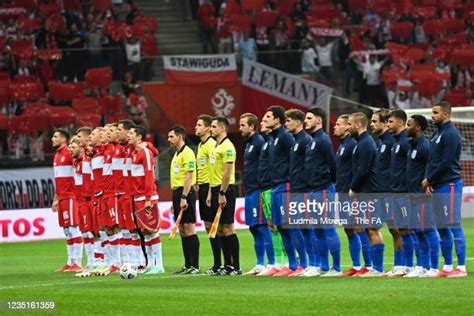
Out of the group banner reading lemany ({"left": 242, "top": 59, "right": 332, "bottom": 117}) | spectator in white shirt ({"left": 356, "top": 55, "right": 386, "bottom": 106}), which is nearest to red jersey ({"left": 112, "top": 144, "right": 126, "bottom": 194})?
banner reading lemany ({"left": 242, "top": 59, "right": 332, "bottom": 117})

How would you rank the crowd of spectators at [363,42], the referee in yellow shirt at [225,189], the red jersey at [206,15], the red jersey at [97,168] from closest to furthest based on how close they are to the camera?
the referee in yellow shirt at [225,189] < the red jersey at [97,168] < the crowd of spectators at [363,42] < the red jersey at [206,15]

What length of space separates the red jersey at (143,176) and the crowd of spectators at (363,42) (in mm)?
17796

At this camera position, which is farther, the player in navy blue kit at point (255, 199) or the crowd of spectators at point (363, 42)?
the crowd of spectators at point (363, 42)

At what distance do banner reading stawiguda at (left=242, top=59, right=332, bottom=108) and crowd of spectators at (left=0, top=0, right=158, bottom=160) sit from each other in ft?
9.68

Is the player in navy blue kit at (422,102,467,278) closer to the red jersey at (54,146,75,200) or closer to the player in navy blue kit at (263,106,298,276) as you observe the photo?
the player in navy blue kit at (263,106,298,276)

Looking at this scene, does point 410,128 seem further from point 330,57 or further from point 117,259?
point 330,57

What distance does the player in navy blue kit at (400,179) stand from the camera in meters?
18.6

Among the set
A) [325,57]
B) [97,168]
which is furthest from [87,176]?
[325,57]

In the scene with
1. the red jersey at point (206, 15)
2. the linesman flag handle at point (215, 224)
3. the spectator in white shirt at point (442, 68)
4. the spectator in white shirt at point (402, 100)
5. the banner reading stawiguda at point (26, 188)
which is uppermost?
the red jersey at point (206, 15)

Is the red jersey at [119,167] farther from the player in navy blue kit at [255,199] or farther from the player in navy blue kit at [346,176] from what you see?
the player in navy blue kit at [346,176]

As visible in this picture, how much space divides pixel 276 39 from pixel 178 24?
3549 mm

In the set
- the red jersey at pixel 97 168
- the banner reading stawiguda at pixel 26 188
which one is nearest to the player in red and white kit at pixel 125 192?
the red jersey at pixel 97 168

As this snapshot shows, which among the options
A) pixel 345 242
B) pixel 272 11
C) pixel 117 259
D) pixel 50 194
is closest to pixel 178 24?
pixel 272 11

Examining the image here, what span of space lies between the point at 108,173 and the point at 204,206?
191 centimetres
